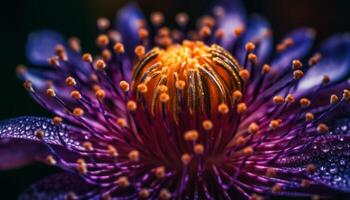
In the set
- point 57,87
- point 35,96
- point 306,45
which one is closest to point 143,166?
point 35,96

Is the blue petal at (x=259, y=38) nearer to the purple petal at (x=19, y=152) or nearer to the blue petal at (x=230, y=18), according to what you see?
the blue petal at (x=230, y=18)

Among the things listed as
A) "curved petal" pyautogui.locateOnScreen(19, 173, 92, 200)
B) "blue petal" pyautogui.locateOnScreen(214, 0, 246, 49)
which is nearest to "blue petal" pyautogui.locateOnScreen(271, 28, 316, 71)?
"blue petal" pyautogui.locateOnScreen(214, 0, 246, 49)

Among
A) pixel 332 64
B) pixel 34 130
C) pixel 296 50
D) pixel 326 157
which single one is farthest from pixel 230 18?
pixel 34 130

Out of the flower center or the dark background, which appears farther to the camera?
the dark background

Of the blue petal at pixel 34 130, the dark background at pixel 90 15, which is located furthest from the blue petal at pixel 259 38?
the blue petal at pixel 34 130

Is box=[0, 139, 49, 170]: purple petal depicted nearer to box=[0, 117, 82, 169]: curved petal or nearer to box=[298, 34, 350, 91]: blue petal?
box=[0, 117, 82, 169]: curved petal

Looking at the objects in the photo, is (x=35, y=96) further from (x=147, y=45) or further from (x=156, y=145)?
(x=147, y=45)
